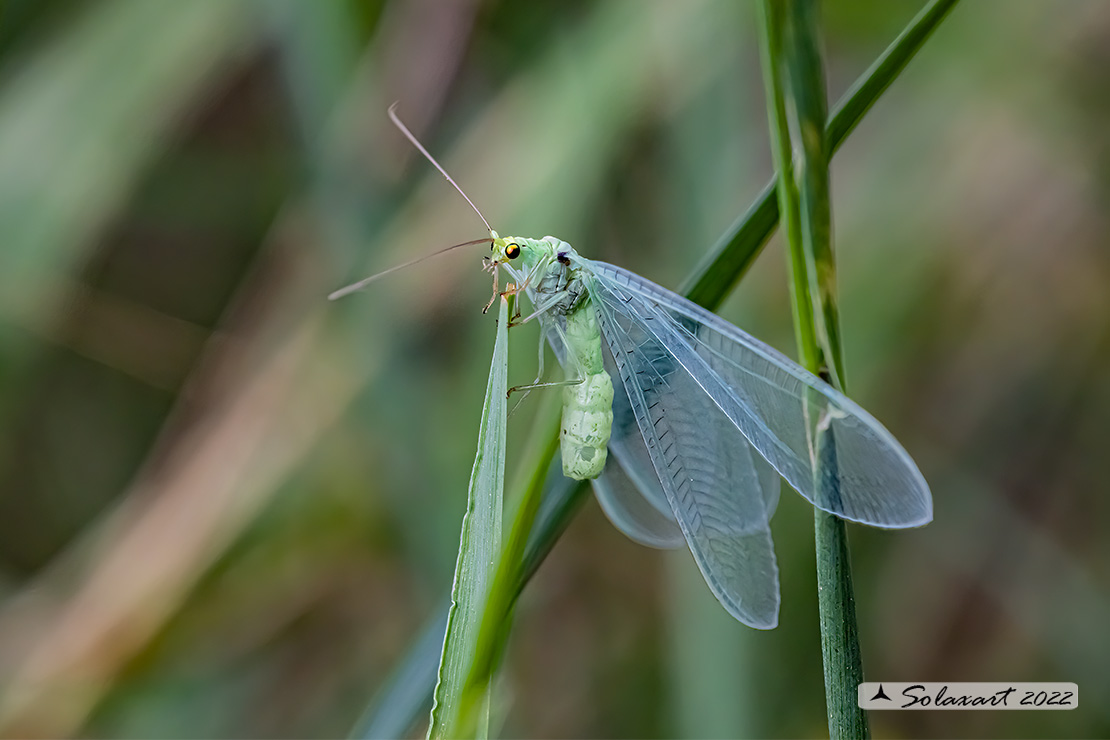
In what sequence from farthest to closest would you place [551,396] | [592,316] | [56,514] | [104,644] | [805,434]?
[56,514], [104,644], [592,316], [805,434], [551,396]

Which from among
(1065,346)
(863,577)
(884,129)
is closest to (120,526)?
(863,577)

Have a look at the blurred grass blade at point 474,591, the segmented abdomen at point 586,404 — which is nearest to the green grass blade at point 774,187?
the segmented abdomen at point 586,404

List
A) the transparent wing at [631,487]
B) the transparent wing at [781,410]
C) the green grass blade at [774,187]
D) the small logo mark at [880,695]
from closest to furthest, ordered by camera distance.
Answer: the green grass blade at [774,187] → the transparent wing at [781,410] → the small logo mark at [880,695] → the transparent wing at [631,487]

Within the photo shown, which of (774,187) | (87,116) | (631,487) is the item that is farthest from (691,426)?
(87,116)

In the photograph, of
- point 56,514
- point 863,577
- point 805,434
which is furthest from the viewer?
point 56,514

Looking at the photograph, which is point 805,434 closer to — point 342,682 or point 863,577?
point 863,577

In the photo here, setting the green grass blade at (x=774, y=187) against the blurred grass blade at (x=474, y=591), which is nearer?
the blurred grass blade at (x=474, y=591)

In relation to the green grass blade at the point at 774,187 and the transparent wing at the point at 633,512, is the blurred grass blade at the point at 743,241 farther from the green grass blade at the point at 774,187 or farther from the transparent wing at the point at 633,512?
the transparent wing at the point at 633,512

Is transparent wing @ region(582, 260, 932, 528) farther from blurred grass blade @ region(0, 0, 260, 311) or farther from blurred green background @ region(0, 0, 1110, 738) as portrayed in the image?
blurred grass blade @ region(0, 0, 260, 311)
